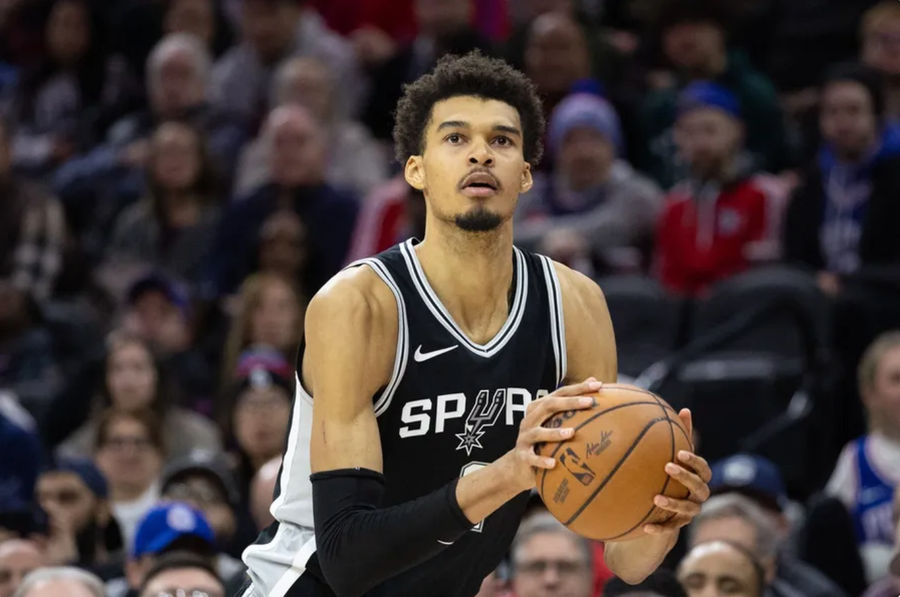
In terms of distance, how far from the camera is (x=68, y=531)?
8141 millimetres

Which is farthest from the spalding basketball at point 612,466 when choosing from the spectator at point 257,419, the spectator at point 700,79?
the spectator at point 700,79

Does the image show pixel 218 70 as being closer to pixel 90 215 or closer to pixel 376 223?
pixel 90 215

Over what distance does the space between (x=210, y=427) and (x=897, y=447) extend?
380 centimetres

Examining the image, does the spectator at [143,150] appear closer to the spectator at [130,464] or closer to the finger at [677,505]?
the spectator at [130,464]

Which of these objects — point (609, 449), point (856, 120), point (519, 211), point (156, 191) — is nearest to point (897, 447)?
point (856, 120)

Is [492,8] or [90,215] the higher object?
[492,8]

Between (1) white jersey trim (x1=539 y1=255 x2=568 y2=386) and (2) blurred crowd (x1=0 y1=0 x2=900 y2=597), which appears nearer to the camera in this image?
(1) white jersey trim (x1=539 y1=255 x2=568 y2=386)

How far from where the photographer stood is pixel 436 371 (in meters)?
4.32

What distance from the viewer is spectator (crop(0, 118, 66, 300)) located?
36.5 feet

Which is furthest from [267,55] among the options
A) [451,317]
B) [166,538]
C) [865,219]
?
[451,317]

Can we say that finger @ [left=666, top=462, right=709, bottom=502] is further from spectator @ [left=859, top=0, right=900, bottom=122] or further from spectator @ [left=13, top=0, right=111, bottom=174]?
spectator @ [left=13, top=0, right=111, bottom=174]

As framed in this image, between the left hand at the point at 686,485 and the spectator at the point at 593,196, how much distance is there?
568cm

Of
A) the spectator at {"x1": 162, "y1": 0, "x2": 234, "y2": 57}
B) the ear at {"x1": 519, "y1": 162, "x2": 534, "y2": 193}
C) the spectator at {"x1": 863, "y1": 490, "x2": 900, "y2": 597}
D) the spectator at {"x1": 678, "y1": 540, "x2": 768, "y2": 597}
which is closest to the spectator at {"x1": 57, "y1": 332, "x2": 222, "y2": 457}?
the spectator at {"x1": 678, "y1": 540, "x2": 768, "y2": 597}

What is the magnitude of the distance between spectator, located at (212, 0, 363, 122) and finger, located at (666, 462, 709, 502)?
8.46 m
